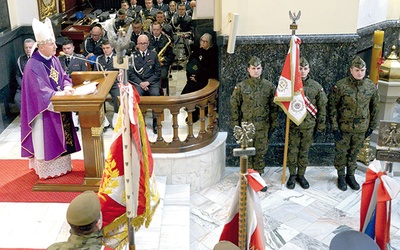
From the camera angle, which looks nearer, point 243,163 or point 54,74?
point 243,163

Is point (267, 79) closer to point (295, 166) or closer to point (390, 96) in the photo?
point (295, 166)

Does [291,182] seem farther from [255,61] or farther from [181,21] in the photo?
[181,21]

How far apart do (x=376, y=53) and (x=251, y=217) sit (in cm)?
386

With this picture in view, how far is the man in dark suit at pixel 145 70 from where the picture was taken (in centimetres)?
749

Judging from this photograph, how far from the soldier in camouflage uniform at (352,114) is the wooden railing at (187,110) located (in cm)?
152

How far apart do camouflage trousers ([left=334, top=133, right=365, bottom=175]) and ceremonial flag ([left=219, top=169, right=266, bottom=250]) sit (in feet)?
8.94

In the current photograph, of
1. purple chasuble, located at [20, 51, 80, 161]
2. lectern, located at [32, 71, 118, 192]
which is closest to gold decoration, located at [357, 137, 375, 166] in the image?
lectern, located at [32, 71, 118, 192]

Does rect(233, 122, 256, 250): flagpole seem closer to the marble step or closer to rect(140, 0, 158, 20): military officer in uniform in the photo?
the marble step

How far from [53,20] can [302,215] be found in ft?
19.9

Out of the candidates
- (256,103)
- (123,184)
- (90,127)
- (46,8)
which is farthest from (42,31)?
(46,8)

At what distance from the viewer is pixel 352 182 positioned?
673 cm

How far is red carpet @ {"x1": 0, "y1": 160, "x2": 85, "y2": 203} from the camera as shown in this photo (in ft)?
18.0

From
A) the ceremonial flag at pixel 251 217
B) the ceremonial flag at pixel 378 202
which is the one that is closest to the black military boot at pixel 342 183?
the ceremonial flag at pixel 378 202

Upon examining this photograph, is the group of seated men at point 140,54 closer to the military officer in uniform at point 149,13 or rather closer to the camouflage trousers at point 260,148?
the military officer in uniform at point 149,13
